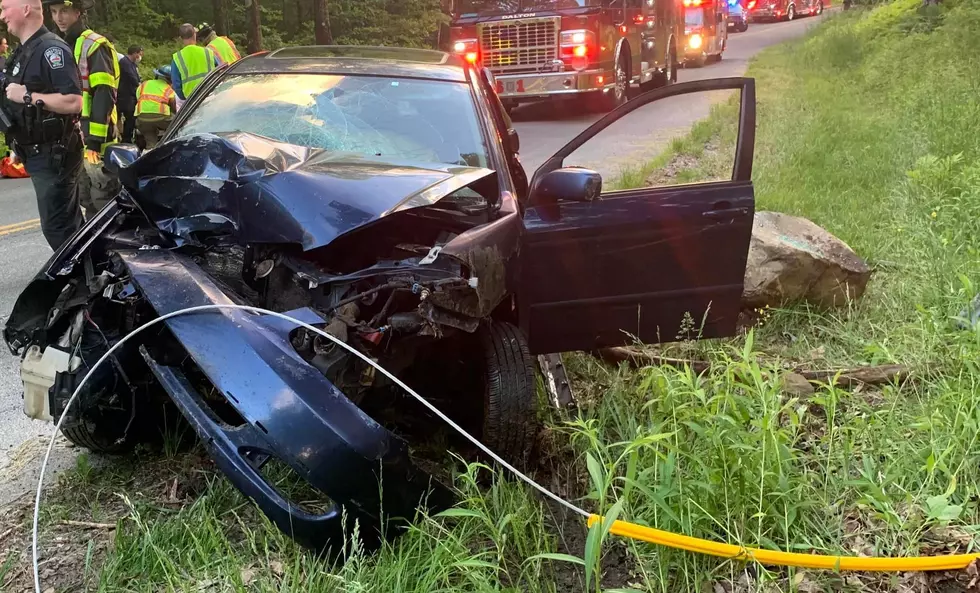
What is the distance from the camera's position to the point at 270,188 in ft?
8.33

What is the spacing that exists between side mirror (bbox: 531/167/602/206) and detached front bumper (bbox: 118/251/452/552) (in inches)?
51.9

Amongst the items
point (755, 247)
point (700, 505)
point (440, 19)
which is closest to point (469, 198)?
point (700, 505)

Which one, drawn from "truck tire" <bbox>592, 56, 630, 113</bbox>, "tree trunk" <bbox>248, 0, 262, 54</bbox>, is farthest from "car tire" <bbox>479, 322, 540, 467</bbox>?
"tree trunk" <bbox>248, 0, 262, 54</bbox>

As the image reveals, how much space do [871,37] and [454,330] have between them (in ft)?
61.4

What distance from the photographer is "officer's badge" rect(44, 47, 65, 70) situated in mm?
4672

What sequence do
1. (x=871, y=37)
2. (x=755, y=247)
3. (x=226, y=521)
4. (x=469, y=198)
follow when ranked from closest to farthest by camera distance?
1. (x=226, y=521)
2. (x=469, y=198)
3. (x=755, y=247)
4. (x=871, y=37)

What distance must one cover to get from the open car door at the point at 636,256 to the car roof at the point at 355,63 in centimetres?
85

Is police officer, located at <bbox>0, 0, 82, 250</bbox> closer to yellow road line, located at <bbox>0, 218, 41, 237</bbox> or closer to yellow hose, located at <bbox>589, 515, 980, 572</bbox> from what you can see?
yellow road line, located at <bbox>0, 218, 41, 237</bbox>

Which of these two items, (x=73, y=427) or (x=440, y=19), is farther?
(x=440, y=19)

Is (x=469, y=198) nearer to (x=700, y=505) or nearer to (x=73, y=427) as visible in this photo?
(x=700, y=505)

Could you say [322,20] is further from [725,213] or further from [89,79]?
[725,213]

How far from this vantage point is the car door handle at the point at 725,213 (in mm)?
3477

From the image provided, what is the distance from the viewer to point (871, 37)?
57.6ft

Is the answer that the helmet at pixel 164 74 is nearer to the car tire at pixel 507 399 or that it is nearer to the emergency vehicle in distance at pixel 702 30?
the car tire at pixel 507 399
